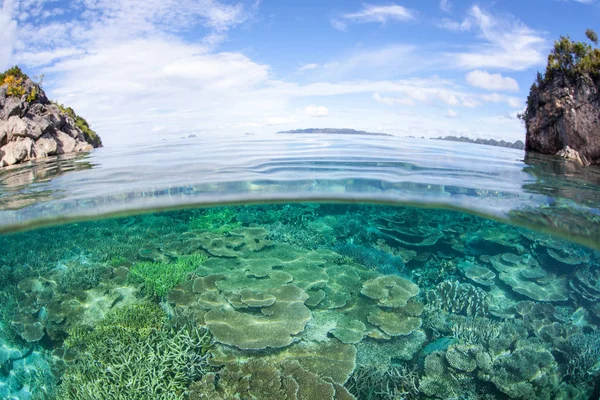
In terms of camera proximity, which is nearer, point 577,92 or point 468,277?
point 468,277

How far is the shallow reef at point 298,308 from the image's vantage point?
5582mm

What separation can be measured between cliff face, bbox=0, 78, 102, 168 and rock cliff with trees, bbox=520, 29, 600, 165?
75.1 feet

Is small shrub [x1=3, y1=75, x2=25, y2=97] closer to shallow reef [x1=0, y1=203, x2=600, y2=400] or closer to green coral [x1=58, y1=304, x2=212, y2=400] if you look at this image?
shallow reef [x1=0, y1=203, x2=600, y2=400]

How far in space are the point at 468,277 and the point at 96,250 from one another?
9.71 m

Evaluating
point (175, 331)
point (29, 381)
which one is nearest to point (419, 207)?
point (175, 331)

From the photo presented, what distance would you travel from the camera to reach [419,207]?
9.73 m

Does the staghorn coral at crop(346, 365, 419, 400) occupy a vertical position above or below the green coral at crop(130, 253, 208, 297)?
below

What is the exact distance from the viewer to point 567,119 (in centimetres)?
1396

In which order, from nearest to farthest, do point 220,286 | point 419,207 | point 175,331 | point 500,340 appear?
point 175,331, point 500,340, point 220,286, point 419,207

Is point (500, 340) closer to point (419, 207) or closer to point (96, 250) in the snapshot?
point (419, 207)

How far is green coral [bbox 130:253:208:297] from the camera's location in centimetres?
734

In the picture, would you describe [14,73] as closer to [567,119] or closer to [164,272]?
[164,272]

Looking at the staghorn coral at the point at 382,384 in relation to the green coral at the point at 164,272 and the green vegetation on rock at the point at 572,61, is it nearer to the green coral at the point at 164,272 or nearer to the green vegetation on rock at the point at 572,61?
the green coral at the point at 164,272

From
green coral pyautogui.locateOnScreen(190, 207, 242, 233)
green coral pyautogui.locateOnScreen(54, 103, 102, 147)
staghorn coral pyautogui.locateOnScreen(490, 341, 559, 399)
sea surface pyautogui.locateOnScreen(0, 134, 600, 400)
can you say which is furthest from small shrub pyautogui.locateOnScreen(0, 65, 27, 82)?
staghorn coral pyautogui.locateOnScreen(490, 341, 559, 399)
